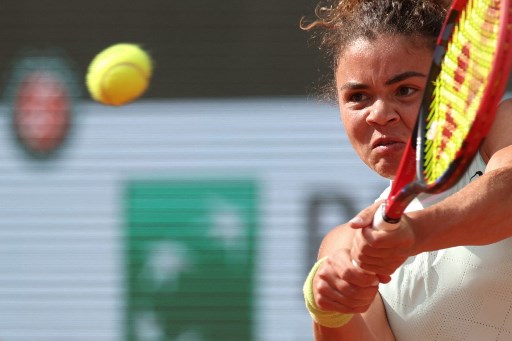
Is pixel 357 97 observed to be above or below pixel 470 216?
above

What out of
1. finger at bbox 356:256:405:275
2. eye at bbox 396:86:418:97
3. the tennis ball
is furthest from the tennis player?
the tennis ball

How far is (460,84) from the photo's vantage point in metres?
1.77

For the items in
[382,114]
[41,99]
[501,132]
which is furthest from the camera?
[41,99]

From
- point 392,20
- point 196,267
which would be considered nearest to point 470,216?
point 392,20

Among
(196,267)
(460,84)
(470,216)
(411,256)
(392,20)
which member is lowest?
(196,267)

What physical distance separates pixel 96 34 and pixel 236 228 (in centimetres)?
136

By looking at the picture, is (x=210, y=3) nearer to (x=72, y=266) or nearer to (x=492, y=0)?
(x=72, y=266)

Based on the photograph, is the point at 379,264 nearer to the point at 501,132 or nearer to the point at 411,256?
the point at 411,256

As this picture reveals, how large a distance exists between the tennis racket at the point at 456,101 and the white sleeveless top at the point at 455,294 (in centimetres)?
39

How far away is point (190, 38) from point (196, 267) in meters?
1.27

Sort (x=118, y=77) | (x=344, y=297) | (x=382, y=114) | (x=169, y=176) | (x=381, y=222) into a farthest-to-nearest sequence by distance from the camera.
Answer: (x=169, y=176), (x=118, y=77), (x=382, y=114), (x=344, y=297), (x=381, y=222)

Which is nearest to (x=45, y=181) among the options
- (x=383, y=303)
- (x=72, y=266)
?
(x=72, y=266)

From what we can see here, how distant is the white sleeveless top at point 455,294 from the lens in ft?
7.00

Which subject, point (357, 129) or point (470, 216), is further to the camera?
point (357, 129)
